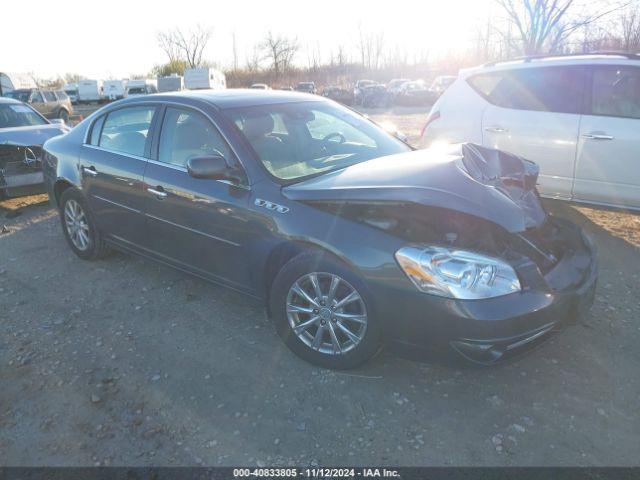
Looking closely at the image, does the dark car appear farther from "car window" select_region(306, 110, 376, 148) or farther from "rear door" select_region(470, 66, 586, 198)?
"rear door" select_region(470, 66, 586, 198)

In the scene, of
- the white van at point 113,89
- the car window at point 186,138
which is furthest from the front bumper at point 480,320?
the white van at point 113,89

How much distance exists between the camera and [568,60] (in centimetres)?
522

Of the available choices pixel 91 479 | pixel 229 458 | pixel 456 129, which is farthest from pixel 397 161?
pixel 456 129

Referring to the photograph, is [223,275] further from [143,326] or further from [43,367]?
[43,367]

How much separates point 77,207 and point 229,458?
3.37 metres

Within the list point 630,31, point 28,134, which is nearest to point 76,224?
point 28,134

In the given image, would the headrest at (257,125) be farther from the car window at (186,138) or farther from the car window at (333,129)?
the car window at (333,129)

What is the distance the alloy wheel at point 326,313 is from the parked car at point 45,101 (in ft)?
76.1

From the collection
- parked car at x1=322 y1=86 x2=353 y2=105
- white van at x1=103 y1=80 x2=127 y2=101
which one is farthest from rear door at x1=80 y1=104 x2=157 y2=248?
white van at x1=103 y1=80 x2=127 y2=101

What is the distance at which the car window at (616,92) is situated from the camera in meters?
4.86

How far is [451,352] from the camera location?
8.53 feet

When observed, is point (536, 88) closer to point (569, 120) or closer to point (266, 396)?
point (569, 120)

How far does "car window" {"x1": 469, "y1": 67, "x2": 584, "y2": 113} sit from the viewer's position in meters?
5.15

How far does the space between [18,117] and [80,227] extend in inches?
186
